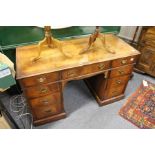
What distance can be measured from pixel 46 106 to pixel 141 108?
112 centimetres

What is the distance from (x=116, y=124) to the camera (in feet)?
5.32

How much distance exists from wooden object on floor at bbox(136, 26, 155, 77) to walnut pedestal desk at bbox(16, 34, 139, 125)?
1.72 ft

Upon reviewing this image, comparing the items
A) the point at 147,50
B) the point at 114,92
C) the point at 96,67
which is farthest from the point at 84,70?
the point at 147,50

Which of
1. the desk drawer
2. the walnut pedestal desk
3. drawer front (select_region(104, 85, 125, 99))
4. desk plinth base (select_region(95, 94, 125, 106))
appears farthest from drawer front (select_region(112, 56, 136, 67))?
desk plinth base (select_region(95, 94, 125, 106))

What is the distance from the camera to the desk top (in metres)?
1.20

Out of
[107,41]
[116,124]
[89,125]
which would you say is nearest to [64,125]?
[89,125]

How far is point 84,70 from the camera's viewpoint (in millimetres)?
1324

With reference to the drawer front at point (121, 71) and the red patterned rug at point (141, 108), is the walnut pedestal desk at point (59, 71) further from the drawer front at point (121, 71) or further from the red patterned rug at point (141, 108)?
the red patterned rug at point (141, 108)

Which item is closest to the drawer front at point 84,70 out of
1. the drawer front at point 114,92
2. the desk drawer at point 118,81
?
the desk drawer at point 118,81

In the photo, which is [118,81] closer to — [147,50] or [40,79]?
[147,50]

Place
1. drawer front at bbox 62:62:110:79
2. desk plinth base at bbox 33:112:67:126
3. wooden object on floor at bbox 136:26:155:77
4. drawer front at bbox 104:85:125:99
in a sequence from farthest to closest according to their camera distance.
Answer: wooden object on floor at bbox 136:26:155:77, drawer front at bbox 104:85:125:99, desk plinth base at bbox 33:112:67:126, drawer front at bbox 62:62:110:79

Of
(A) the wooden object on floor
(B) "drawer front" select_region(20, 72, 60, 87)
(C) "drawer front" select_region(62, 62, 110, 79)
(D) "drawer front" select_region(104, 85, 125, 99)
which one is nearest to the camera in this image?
(B) "drawer front" select_region(20, 72, 60, 87)

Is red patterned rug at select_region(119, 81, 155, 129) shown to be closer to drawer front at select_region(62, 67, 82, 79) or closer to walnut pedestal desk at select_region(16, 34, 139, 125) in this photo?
walnut pedestal desk at select_region(16, 34, 139, 125)
